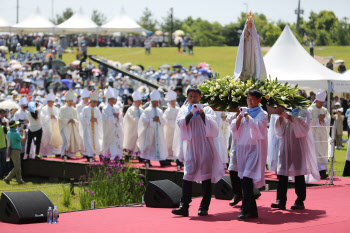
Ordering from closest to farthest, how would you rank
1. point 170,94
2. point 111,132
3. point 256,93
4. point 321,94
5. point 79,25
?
point 256,93 → point 321,94 → point 170,94 → point 111,132 → point 79,25

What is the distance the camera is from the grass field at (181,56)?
5432cm

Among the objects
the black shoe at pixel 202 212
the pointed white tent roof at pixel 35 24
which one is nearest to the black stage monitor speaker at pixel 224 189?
the black shoe at pixel 202 212

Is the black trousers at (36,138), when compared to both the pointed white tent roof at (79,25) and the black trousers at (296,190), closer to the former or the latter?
the black trousers at (296,190)

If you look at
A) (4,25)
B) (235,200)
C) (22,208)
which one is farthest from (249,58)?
(4,25)

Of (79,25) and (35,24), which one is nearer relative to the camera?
(79,25)

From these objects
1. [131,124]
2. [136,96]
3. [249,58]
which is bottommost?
[131,124]

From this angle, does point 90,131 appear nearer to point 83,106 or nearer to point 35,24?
point 83,106

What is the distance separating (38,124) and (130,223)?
10.2m

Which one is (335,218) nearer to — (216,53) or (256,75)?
(256,75)

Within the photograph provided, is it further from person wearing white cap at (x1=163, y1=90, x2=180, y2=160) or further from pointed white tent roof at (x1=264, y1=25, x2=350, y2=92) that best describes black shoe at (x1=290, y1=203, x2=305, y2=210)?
pointed white tent roof at (x1=264, y1=25, x2=350, y2=92)

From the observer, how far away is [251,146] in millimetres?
9320

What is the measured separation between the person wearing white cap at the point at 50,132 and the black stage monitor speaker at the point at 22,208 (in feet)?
33.1

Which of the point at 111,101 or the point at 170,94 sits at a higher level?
the point at 170,94

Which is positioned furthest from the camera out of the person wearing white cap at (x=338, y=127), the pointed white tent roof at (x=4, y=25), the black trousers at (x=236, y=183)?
the pointed white tent roof at (x=4, y=25)
